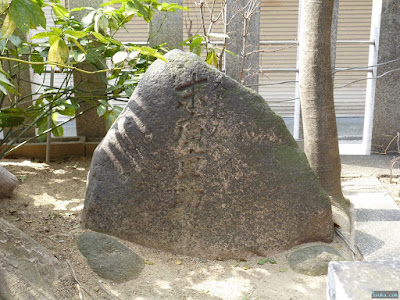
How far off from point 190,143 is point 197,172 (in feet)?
0.71

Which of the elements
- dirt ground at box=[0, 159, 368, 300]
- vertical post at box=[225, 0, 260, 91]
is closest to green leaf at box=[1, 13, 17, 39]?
dirt ground at box=[0, 159, 368, 300]

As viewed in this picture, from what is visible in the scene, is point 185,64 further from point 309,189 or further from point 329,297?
point 329,297

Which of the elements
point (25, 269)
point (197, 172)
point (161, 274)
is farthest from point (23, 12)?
point (161, 274)

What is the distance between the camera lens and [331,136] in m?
4.21

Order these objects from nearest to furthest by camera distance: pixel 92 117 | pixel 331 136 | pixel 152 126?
pixel 152 126 → pixel 331 136 → pixel 92 117

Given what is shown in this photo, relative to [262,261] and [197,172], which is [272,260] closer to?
[262,261]

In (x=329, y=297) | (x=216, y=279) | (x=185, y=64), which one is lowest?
(x=216, y=279)

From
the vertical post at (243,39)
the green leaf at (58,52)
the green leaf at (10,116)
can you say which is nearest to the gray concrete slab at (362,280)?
the green leaf at (58,52)

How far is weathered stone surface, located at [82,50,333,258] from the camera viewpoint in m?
3.56

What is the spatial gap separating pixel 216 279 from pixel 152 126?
115cm

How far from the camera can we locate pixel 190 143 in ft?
11.7

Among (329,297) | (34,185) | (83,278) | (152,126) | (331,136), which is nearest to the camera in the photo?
(329,297)

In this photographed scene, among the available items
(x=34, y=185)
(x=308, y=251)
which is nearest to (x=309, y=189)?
(x=308, y=251)

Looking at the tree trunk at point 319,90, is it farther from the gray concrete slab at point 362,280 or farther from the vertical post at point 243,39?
the gray concrete slab at point 362,280
